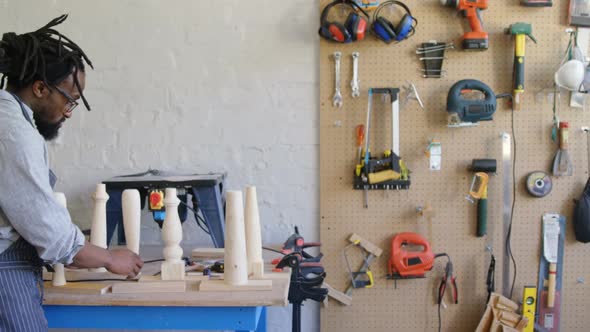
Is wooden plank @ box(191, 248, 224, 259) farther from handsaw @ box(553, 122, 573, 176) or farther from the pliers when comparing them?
handsaw @ box(553, 122, 573, 176)

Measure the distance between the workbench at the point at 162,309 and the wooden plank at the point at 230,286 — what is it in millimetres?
12

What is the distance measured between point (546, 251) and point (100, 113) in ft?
6.79

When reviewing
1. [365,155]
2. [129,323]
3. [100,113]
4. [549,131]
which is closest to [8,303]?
[129,323]

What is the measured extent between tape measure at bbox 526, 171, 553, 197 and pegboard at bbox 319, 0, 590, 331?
3cm

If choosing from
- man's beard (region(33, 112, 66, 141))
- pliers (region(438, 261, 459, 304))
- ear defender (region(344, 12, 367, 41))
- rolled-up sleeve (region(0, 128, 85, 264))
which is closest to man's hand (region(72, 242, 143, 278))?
rolled-up sleeve (region(0, 128, 85, 264))

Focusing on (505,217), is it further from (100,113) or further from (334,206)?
(100,113)

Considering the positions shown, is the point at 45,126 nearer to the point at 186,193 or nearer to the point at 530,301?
the point at 186,193

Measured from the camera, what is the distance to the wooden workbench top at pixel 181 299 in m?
1.43

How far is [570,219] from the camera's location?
234 centimetres

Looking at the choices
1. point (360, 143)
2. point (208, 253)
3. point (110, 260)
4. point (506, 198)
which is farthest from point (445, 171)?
point (110, 260)

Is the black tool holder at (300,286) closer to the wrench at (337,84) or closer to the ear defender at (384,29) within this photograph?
the wrench at (337,84)

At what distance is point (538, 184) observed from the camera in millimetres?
2316

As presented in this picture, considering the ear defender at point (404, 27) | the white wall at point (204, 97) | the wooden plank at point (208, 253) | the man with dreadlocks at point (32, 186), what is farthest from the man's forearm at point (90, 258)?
the ear defender at point (404, 27)

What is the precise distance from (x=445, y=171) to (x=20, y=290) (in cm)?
170
